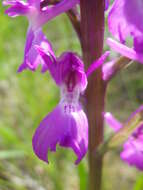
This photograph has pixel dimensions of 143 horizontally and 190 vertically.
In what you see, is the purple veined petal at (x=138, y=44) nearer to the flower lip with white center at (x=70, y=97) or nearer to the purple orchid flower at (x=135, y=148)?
the flower lip with white center at (x=70, y=97)

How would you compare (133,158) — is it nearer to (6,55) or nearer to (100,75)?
(100,75)

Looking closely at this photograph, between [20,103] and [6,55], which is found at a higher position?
[6,55]

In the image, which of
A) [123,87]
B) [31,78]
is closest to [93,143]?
[31,78]

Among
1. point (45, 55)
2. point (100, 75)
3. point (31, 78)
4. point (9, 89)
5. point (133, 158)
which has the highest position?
point (45, 55)

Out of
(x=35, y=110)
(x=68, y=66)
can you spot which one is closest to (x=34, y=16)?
(x=68, y=66)

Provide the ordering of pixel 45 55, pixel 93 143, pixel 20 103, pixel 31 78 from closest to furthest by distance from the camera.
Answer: pixel 45 55 → pixel 93 143 → pixel 31 78 → pixel 20 103

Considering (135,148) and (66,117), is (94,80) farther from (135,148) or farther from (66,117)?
(135,148)
